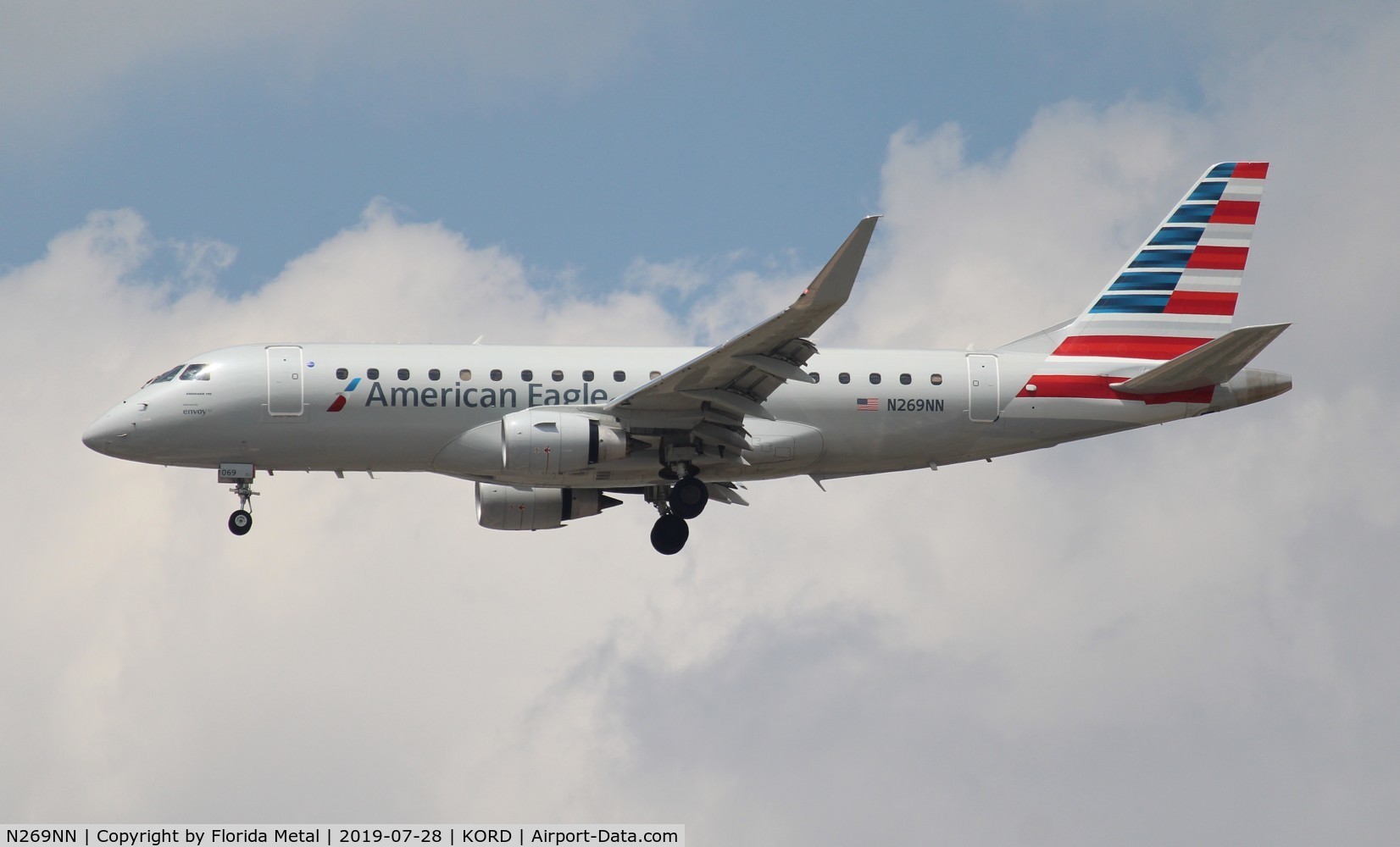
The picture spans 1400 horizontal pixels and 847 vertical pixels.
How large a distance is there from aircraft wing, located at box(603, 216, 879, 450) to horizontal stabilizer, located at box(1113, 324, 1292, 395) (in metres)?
8.81

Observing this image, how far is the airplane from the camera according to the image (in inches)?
1531

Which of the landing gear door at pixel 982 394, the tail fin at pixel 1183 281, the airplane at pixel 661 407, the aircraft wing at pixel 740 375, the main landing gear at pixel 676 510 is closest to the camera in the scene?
the aircraft wing at pixel 740 375

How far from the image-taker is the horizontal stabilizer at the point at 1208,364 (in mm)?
39000

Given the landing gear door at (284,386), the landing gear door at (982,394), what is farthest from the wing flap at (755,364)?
the landing gear door at (284,386)

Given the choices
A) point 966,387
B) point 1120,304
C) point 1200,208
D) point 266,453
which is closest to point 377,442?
point 266,453

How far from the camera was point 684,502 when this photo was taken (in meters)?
40.4

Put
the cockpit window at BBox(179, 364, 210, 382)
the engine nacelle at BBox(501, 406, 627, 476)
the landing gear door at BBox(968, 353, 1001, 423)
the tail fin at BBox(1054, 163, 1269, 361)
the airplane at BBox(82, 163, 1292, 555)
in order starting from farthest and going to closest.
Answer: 1. the tail fin at BBox(1054, 163, 1269, 361)
2. the landing gear door at BBox(968, 353, 1001, 423)
3. the cockpit window at BBox(179, 364, 210, 382)
4. the airplane at BBox(82, 163, 1292, 555)
5. the engine nacelle at BBox(501, 406, 627, 476)

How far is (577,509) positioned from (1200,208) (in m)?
17.9

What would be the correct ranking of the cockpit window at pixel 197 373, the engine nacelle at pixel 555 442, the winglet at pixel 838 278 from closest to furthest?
the winglet at pixel 838 278 → the engine nacelle at pixel 555 442 → the cockpit window at pixel 197 373

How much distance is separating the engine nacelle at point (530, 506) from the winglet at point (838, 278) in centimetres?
1104

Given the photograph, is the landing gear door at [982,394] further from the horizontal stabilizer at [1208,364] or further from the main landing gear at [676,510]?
the main landing gear at [676,510]

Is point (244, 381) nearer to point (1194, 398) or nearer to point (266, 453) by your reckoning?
point (266, 453)

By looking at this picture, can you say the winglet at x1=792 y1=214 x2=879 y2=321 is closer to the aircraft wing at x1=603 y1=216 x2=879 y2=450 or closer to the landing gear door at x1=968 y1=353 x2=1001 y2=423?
the aircraft wing at x1=603 y1=216 x2=879 y2=450

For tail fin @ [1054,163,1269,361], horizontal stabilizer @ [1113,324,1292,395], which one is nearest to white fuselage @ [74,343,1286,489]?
horizontal stabilizer @ [1113,324,1292,395]
